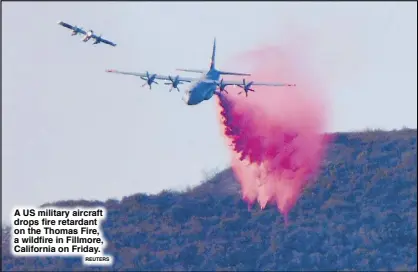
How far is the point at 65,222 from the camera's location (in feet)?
653

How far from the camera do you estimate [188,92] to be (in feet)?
655

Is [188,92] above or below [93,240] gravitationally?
above

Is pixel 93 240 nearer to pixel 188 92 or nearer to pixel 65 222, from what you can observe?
pixel 65 222

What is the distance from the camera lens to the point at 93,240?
654 feet

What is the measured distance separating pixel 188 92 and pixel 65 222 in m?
24.6

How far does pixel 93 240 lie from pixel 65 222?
4570 mm

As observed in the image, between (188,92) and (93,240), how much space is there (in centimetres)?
2419

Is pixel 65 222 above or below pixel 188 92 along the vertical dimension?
below

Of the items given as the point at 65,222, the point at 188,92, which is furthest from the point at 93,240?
the point at 188,92
